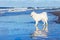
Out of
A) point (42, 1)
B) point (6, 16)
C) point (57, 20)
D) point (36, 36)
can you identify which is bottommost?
point (36, 36)

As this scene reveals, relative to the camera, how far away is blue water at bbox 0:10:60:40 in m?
1.35

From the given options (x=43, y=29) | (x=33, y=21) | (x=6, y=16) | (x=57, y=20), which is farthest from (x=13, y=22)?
(x=57, y=20)

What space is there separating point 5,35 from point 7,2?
0.34 meters

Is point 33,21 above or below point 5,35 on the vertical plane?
above

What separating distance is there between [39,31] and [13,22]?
0.92 feet

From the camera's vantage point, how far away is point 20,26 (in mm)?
1384

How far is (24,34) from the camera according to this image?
136 cm

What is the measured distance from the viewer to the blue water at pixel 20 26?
1.35 meters

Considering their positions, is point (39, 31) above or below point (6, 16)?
below

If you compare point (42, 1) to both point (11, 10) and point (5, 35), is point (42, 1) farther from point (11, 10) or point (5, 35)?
point (5, 35)

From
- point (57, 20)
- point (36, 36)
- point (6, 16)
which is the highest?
point (6, 16)

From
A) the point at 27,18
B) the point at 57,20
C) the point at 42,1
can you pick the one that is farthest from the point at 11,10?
the point at 57,20

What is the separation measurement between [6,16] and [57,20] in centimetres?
53

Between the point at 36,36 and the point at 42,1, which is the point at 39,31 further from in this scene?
the point at 42,1
